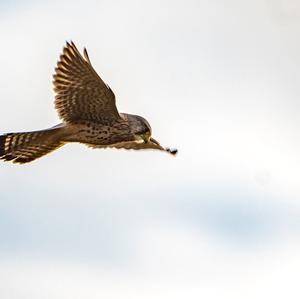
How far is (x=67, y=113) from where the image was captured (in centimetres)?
1625

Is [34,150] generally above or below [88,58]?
below

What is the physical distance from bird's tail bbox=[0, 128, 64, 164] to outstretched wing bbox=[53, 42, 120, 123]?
384mm

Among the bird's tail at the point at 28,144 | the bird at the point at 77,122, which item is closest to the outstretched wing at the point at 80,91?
the bird at the point at 77,122

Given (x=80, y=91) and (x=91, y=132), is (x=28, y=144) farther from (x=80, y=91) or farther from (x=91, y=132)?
(x=80, y=91)

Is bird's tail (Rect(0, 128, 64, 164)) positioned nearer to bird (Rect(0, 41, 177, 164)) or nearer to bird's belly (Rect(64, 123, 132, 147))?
bird (Rect(0, 41, 177, 164))

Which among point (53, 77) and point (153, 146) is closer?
point (53, 77)

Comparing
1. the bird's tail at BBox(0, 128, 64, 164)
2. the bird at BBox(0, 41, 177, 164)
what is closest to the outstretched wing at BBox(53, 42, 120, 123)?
the bird at BBox(0, 41, 177, 164)

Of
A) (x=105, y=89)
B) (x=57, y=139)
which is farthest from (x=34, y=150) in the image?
(x=105, y=89)

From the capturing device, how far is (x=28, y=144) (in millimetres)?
16000

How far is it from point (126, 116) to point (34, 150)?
142cm

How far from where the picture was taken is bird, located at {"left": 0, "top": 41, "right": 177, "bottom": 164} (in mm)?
15820

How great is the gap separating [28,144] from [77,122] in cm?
78

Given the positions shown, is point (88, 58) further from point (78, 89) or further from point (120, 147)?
→ point (120, 147)

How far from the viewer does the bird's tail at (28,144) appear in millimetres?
15898
